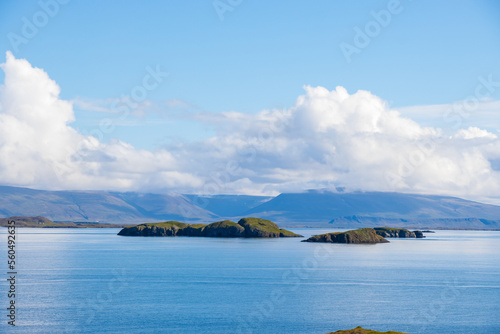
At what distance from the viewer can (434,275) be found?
4943 inches

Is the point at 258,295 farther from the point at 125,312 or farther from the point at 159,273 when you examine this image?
the point at 159,273

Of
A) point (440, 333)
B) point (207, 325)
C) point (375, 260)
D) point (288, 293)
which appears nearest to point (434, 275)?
point (375, 260)

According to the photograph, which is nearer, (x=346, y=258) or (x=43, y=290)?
(x=43, y=290)

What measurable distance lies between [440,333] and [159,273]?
7064 centimetres

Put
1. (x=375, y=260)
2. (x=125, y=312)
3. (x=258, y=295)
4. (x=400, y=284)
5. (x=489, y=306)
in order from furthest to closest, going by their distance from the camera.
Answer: (x=375, y=260) < (x=400, y=284) < (x=258, y=295) < (x=489, y=306) < (x=125, y=312)

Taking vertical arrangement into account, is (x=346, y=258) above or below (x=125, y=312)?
above

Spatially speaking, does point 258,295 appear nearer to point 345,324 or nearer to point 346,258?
point 345,324

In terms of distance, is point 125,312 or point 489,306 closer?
point 125,312

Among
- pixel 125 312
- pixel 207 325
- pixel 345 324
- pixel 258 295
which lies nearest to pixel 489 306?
pixel 345 324

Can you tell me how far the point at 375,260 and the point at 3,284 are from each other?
4224 inches

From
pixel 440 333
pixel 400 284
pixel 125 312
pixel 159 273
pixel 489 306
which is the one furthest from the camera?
pixel 159 273

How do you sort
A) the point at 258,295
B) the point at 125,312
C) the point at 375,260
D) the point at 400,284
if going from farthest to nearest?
the point at 375,260 → the point at 400,284 → the point at 258,295 → the point at 125,312

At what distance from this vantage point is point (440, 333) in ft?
217

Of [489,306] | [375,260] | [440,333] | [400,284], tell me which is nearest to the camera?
[440,333]
